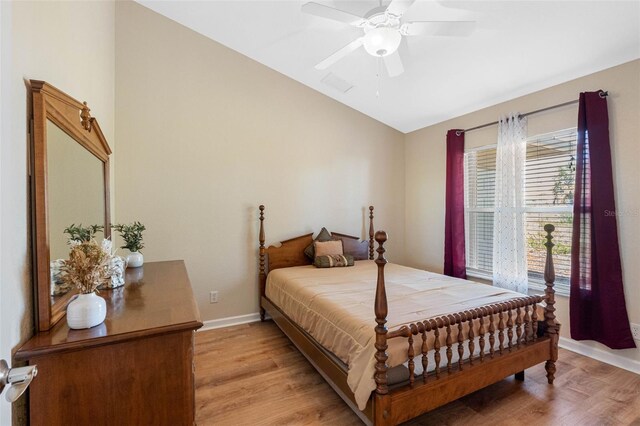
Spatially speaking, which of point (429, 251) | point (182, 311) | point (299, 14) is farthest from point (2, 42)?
point (429, 251)

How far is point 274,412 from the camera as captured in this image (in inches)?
76.2

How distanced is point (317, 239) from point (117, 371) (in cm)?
279

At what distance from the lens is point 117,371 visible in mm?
1094

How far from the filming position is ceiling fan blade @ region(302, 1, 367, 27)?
1.91 m

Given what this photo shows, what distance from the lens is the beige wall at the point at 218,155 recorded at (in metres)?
2.95

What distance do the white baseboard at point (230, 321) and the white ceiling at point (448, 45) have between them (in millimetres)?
2992

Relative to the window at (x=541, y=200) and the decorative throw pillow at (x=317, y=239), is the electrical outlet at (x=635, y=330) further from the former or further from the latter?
the decorative throw pillow at (x=317, y=239)

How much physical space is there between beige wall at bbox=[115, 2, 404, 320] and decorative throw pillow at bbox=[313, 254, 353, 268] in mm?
503

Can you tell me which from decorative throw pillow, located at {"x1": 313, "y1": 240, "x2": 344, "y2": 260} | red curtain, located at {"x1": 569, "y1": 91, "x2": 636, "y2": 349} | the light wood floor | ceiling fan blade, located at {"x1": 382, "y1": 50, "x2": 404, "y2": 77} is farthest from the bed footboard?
decorative throw pillow, located at {"x1": 313, "y1": 240, "x2": 344, "y2": 260}

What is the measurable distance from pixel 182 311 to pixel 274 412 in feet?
3.56

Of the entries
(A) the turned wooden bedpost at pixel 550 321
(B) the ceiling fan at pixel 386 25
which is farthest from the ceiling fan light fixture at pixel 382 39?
(A) the turned wooden bedpost at pixel 550 321

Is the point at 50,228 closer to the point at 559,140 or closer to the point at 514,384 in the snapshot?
the point at 514,384

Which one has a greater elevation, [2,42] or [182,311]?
[2,42]

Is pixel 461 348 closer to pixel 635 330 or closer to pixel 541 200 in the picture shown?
pixel 635 330
